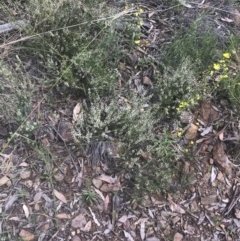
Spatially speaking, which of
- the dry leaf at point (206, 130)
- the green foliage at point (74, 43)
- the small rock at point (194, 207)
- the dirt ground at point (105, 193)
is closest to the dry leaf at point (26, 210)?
the dirt ground at point (105, 193)

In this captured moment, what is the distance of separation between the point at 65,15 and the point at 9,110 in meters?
0.72

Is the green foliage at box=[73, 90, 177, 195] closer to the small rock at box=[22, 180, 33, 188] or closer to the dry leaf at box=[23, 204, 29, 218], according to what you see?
the small rock at box=[22, 180, 33, 188]

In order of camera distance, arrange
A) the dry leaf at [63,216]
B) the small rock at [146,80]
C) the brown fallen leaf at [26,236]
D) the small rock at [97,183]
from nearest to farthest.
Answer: the brown fallen leaf at [26,236], the dry leaf at [63,216], the small rock at [97,183], the small rock at [146,80]

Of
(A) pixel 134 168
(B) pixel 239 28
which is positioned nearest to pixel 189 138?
(A) pixel 134 168

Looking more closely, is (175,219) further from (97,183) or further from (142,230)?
(97,183)

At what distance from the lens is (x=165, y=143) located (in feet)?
9.18

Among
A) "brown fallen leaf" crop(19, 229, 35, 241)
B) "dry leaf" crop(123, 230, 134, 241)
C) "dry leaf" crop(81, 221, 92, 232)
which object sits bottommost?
"dry leaf" crop(123, 230, 134, 241)

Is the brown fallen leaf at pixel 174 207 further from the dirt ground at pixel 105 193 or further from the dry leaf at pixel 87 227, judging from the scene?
the dry leaf at pixel 87 227

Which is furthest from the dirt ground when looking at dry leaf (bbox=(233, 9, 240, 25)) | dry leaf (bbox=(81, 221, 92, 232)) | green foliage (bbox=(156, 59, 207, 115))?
dry leaf (bbox=(233, 9, 240, 25))

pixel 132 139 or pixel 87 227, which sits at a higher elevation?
pixel 132 139

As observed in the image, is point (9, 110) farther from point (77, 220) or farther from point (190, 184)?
point (190, 184)

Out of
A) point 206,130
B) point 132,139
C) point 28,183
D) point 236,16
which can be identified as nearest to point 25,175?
point 28,183

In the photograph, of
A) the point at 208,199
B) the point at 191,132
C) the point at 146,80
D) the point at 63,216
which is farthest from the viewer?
the point at 146,80

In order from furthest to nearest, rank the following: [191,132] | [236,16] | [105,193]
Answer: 1. [236,16]
2. [191,132]
3. [105,193]
